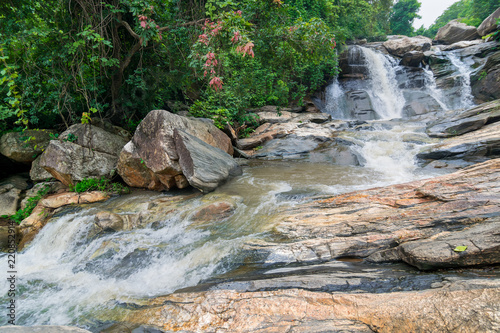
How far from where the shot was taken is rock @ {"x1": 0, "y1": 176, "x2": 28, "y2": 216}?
6771 mm

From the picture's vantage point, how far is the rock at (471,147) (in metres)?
6.70

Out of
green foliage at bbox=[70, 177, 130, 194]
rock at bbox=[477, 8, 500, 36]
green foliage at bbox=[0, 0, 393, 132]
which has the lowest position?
green foliage at bbox=[70, 177, 130, 194]

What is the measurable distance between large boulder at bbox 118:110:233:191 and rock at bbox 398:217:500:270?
4.31 metres

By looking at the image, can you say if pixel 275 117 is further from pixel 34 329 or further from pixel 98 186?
pixel 34 329

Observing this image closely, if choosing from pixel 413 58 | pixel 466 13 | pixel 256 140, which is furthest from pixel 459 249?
pixel 466 13

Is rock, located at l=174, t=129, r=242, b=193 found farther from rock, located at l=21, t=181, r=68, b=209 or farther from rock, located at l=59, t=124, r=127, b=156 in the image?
rock, located at l=21, t=181, r=68, b=209

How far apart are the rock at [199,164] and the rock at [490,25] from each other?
2156 centimetres

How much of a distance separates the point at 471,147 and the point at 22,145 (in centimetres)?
1290

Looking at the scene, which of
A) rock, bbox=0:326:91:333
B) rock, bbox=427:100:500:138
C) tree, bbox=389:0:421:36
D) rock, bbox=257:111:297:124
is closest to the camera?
rock, bbox=0:326:91:333

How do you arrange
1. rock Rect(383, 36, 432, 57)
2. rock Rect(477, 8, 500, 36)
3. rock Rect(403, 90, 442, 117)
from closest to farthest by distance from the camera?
rock Rect(403, 90, 442, 117) < rock Rect(477, 8, 500, 36) < rock Rect(383, 36, 432, 57)

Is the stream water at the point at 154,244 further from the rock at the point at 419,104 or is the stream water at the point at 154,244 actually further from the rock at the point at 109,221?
the rock at the point at 419,104

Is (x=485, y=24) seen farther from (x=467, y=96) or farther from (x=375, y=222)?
(x=375, y=222)

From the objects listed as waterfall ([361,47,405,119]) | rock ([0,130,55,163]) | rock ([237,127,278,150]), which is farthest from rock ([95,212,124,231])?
waterfall ([361,47,405,119])

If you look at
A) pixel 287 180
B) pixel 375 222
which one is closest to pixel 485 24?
pixel 287 180
